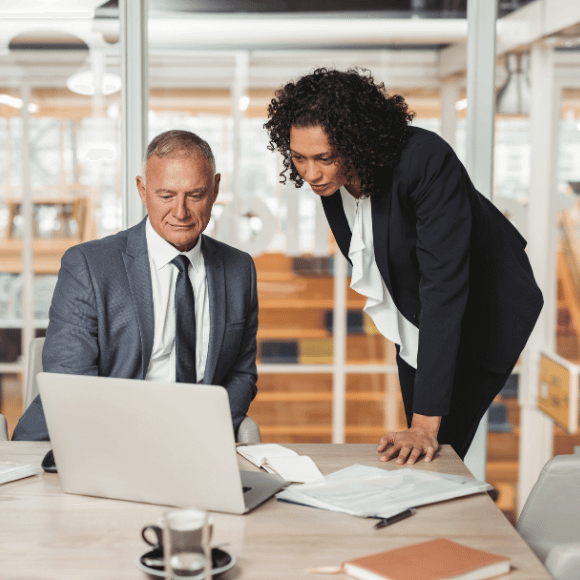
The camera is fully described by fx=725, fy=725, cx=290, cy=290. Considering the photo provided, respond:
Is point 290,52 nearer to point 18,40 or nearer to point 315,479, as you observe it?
point 18,40

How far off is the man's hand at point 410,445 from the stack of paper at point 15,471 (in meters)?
0.67

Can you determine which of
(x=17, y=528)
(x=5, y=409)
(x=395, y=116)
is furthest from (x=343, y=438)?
(x=17, y=528)

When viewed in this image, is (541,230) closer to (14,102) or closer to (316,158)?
(316,158)

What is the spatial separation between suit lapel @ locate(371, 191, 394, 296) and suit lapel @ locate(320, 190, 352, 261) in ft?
0.44

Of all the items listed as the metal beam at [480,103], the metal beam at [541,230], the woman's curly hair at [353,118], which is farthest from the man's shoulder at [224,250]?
the metal beam at [541,230]

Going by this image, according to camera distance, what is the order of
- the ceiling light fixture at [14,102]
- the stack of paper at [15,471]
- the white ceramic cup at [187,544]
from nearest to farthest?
the white ceramic cup at [187,544], the stack of paper at [15,471], the ceiling light fixture at [14,102]

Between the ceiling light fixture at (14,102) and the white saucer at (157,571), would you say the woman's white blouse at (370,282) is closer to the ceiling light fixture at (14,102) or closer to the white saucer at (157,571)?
the white saucer at (157,571)

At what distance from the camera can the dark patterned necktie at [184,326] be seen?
186 cm

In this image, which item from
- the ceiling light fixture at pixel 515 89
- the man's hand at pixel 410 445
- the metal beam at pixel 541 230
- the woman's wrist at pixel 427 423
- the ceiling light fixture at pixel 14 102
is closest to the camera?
the man's hand at pixel 410 445

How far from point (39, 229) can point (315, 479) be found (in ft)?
7.88

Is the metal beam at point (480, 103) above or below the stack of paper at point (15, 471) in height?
above

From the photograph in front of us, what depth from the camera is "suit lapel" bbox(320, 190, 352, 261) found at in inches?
75.1

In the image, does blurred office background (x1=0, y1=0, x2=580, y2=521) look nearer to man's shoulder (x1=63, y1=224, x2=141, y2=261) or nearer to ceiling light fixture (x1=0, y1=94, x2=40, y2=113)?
ceiling light fixture (x1=0, y1=94, x2=40, y2=113)

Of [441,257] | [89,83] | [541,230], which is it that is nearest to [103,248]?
[441,257]
